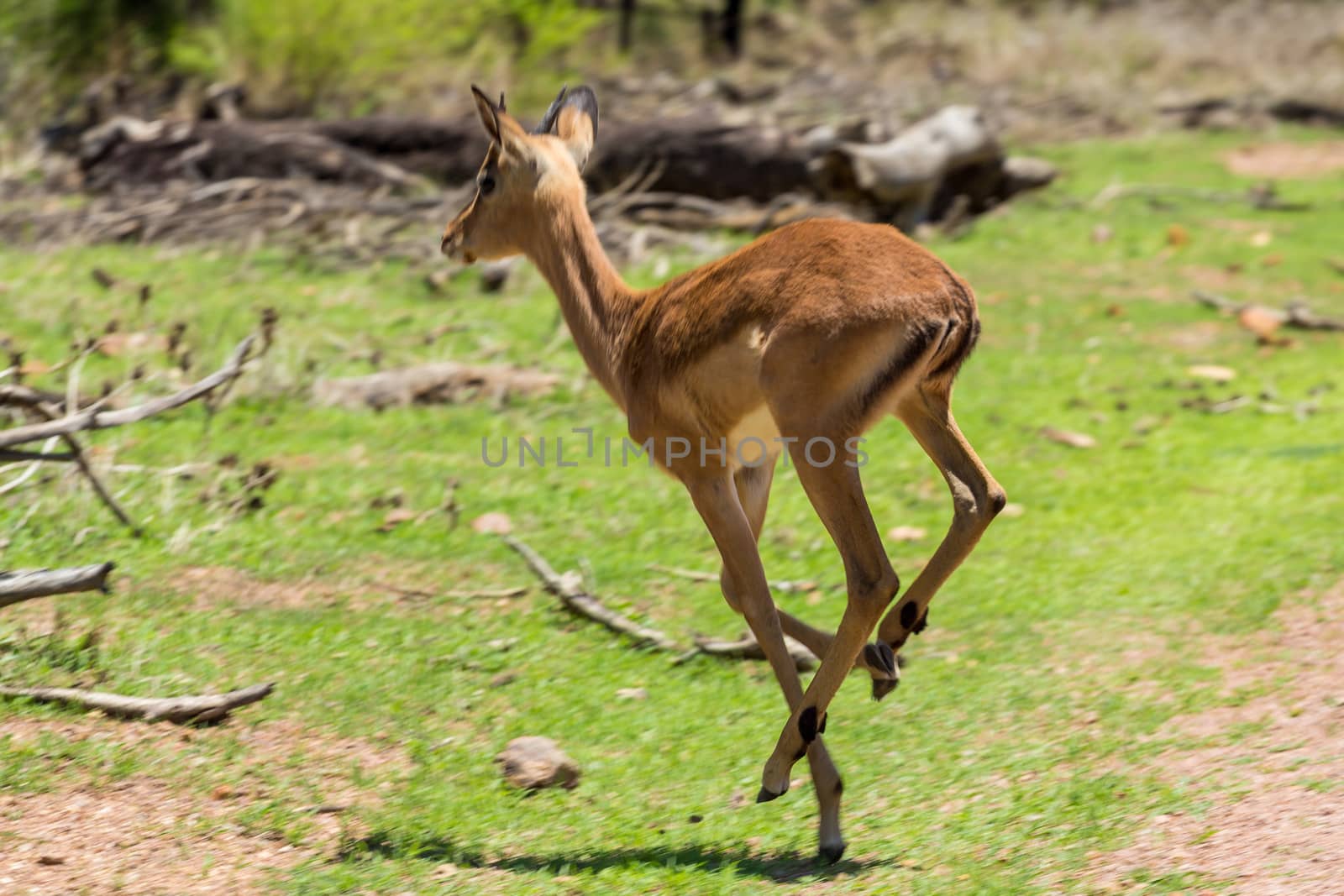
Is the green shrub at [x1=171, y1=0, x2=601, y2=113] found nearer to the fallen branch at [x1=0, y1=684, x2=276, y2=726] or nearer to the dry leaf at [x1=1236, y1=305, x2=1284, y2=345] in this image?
the dry leaf at [x1=1236, y1=305, x2=1284, y2=345]

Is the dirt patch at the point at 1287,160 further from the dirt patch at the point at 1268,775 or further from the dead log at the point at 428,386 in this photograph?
the dirt patch at the point at 1268,775

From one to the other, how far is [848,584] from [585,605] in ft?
6.94

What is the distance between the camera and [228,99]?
51.4ft

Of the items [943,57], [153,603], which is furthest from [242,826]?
[943,57]

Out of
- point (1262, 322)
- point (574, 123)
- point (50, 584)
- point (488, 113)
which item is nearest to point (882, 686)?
point (488, 113)

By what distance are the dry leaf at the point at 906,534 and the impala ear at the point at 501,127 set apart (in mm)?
3043

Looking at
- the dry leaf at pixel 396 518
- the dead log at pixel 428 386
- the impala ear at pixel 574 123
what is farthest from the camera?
the dead log at pixel 428 386

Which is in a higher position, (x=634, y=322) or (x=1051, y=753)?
(x=634, y=322)

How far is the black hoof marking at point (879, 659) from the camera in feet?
14.9

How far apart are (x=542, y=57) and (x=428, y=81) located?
66.8 inches

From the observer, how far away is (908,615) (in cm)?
469

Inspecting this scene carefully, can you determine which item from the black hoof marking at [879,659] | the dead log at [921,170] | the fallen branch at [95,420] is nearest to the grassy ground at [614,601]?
the black hoof marking at [879,659]

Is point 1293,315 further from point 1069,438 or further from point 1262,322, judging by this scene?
point 1069,438

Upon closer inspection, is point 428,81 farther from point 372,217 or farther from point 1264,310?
point 1264,310
